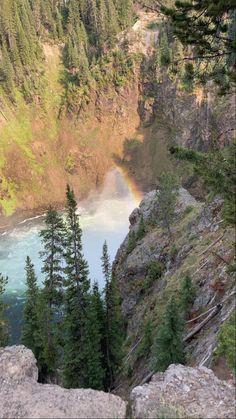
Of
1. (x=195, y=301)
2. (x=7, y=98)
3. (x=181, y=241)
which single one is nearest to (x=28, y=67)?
(x=7, y=98)

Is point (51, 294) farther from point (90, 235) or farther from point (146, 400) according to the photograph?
point (90, 235)

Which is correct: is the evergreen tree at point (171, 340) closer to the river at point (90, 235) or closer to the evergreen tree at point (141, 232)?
the evergreen tree at point (141, 232)

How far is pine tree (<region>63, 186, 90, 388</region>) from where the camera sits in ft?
73.4

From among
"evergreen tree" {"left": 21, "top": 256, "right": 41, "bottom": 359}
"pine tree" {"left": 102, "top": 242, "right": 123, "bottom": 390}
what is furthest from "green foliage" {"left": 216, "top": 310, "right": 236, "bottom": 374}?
"evergreen tree" {"left": 21, "top": 256, "right": 41, "bottom": 359}

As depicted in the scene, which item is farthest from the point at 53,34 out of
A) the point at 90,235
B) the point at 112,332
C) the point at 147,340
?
the point at 147,340

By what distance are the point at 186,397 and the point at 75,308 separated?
12.3m

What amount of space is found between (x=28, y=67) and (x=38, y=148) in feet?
58.3

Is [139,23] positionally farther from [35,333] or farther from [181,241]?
[35,333]

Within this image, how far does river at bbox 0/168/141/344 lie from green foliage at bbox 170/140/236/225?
3476 cm

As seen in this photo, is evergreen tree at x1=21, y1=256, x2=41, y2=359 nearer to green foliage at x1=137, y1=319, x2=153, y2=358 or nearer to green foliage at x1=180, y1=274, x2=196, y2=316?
green foliage at x1=137, y1=319, x2=153, y2=358

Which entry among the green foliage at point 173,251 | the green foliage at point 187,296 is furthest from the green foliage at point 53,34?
the green foliage at point 187,296

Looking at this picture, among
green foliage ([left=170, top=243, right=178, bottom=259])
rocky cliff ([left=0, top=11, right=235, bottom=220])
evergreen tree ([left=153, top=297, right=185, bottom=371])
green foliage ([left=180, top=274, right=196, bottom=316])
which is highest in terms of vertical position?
rocky cliff ([left=0, top=11, right=235, bottom=220])

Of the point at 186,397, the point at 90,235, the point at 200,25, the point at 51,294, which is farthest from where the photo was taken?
the point at 90,235

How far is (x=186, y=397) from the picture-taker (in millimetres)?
11227
